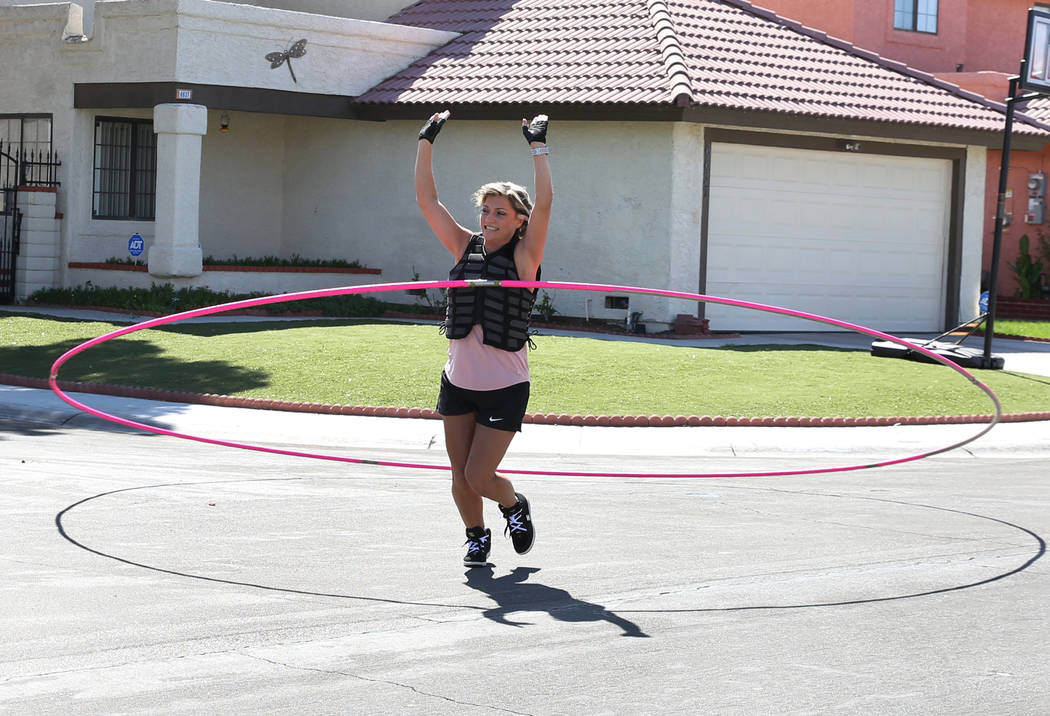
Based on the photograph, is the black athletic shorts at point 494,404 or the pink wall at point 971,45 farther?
the pink wall at point 971,45

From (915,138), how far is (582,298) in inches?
243

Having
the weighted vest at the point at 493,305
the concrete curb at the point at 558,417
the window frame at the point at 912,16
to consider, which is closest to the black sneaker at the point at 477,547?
the weighted vest at the point at 493,305

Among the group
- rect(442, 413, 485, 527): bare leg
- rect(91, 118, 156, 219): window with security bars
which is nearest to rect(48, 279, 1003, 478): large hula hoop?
rect(442, 413, 485, 527): bare leg

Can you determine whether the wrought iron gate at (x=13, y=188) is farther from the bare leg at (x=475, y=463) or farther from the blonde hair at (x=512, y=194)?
the blonde hair at (x=512, y=194)

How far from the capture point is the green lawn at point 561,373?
14070 mm

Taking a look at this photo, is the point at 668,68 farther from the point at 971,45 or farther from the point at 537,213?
the point at 971,45

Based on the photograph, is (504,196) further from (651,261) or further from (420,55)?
(420,55)

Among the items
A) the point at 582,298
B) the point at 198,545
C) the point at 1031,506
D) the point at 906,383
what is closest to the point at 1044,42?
the point at 906,383

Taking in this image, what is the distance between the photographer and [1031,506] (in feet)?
31.7

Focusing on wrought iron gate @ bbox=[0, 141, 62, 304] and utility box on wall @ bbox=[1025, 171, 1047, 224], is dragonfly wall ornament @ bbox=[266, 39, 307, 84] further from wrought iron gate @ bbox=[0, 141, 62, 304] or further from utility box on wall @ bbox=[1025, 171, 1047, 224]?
utility box on wall @ bbox=[1025, 171, 1047, 224]

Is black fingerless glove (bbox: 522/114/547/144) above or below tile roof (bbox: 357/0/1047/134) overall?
below

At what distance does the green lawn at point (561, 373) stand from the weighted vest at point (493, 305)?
6387 mm

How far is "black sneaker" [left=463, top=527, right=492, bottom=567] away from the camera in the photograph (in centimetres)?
745

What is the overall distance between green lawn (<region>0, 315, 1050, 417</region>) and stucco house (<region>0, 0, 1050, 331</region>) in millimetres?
4033
